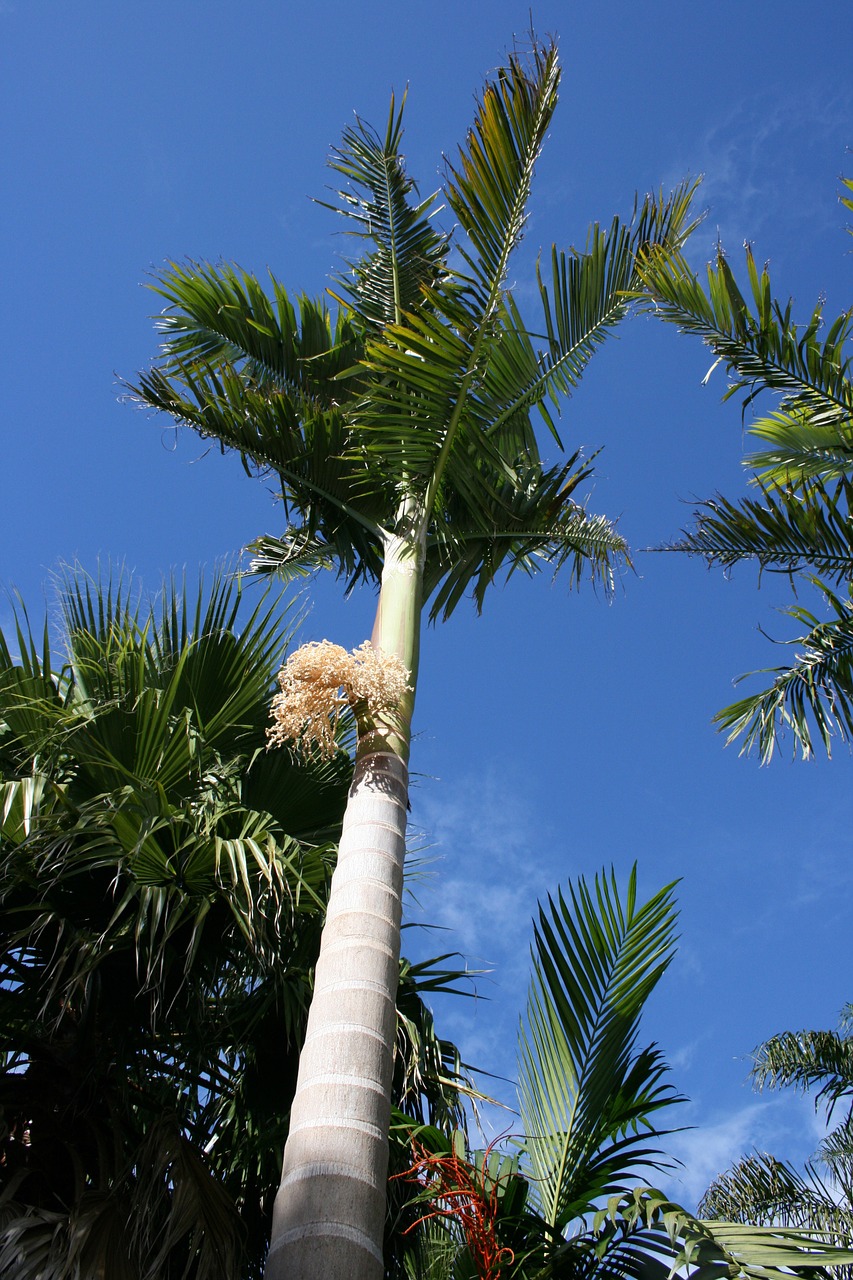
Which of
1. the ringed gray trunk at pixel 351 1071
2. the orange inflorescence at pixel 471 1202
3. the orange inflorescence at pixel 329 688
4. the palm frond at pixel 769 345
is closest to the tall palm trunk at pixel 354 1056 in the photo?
the ringed gray trunk at pixel 351 1071

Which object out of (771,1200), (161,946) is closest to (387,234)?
(161,946)

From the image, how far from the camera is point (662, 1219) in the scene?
139 inches

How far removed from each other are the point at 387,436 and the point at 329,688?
5.02 feet

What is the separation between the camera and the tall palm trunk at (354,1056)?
116 inches

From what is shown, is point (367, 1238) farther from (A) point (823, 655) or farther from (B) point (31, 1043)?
(A) point (823, 655)

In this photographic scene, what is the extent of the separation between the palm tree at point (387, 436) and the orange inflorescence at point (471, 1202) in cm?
58

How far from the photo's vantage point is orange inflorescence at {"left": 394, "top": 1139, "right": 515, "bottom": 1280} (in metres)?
3.65

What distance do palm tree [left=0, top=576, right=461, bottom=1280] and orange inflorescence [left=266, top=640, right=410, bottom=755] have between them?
Result: 49cm

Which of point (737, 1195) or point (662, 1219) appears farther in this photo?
point (737, 1195)

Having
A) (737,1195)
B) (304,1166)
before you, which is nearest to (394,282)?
(304,1166)

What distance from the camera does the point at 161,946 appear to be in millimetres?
4191

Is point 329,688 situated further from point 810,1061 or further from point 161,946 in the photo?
point 810,1061

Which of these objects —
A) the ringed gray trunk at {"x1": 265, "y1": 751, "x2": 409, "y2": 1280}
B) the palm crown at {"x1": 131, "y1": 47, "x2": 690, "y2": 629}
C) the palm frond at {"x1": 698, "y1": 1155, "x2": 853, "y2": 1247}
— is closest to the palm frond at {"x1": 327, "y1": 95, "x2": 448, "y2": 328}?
the palm crown at {"x1": 131, "y1": 47, "x2": 690, "y2": 629}

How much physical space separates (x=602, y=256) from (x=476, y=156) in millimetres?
962
